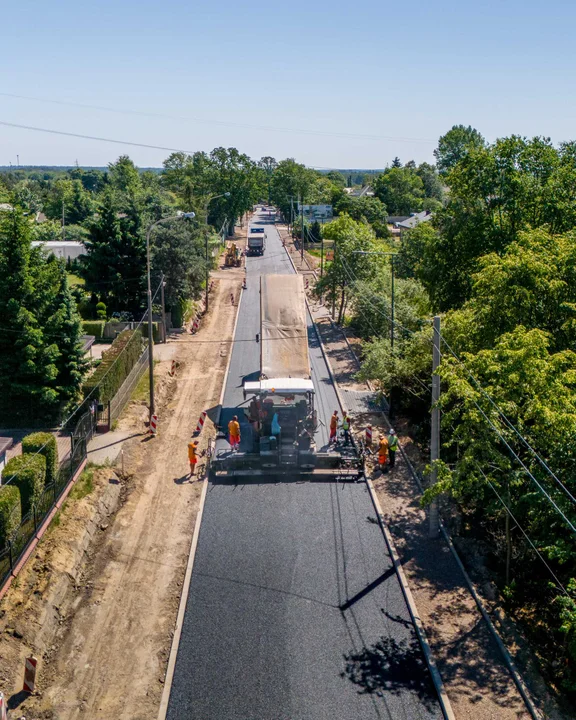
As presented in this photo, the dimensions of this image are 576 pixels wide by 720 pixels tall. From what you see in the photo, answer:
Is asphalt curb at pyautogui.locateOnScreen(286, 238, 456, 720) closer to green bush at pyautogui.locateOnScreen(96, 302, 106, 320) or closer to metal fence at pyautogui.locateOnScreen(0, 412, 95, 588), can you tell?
metal fence at pyautogui.locateOnScreen(0, 412, 95, 588)

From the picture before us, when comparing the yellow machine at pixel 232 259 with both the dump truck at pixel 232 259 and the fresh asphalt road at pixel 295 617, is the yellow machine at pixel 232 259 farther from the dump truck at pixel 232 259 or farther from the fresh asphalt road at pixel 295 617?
the fresh asphalt road at pixel 295 617

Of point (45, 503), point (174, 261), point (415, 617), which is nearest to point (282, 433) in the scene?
point (45, 503)

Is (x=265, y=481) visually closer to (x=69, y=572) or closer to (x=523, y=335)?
(x=69, y=572)

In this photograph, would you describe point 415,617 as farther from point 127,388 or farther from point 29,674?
point 127,388

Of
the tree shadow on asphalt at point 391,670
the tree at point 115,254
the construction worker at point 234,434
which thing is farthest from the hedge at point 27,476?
the tree at point 115,254

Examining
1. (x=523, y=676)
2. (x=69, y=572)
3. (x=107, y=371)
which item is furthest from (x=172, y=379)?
(x=523, y=676)
